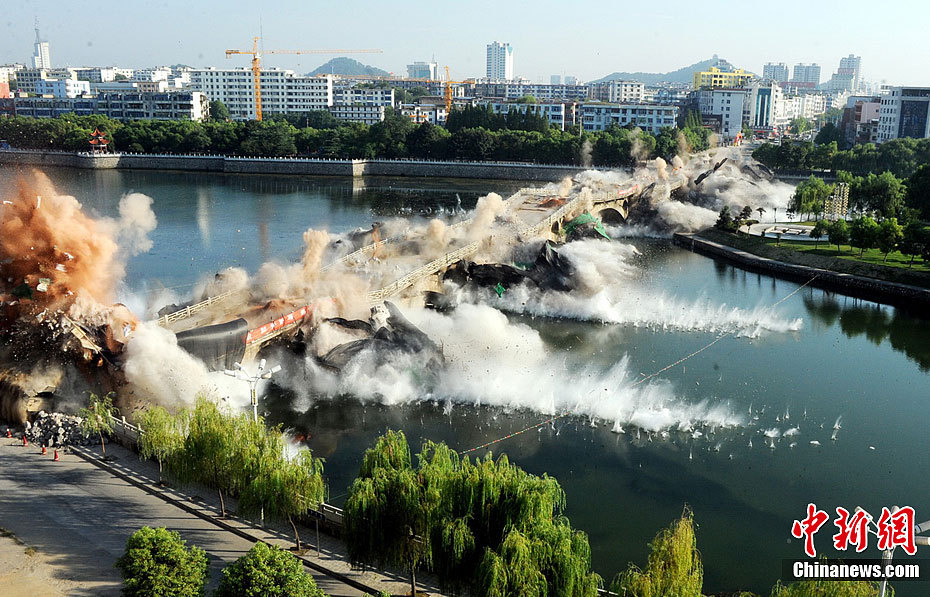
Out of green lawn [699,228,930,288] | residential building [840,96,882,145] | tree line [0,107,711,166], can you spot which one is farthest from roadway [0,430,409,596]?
residential building [840,96,882,145]

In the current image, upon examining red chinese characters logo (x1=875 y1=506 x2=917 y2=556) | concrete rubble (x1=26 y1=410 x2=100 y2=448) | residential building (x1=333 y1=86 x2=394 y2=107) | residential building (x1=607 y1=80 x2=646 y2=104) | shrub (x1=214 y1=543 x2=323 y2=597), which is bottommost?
concrete rubble (x1=26 y1=410 x2=100 y2=448)

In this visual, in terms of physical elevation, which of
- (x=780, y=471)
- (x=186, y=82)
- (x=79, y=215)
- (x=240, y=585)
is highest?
(x=186, y=82)

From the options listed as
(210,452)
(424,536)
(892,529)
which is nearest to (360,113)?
(210,452)

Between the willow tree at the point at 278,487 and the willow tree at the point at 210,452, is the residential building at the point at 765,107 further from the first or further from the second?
the willow tree at the point at 278,487

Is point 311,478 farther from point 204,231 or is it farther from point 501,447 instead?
point 204,231

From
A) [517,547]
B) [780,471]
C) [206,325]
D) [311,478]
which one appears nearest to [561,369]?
[780,471]

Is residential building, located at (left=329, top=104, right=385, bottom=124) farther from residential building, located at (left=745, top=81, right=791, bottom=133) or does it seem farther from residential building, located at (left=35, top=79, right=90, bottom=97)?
residential building, located at (left=745, top=81, right=791, bottom=133)
